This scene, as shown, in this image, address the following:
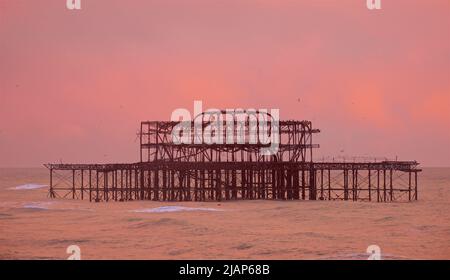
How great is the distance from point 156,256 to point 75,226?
14.6m

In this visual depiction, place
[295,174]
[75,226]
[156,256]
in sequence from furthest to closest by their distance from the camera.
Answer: [295,174] < [75,226] < [156,256]

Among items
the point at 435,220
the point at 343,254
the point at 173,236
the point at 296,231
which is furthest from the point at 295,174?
the point at 343,254

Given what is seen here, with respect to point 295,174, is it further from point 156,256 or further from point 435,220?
point 156,256

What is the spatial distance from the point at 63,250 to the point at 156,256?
5.66 meters

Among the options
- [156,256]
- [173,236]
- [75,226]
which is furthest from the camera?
[75,226]

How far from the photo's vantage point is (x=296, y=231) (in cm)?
5072
